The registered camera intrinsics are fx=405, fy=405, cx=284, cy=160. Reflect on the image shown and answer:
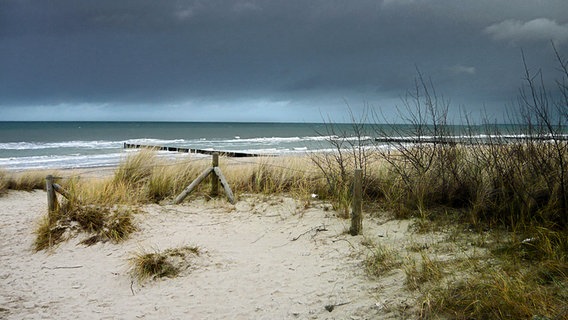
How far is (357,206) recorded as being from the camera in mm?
6188

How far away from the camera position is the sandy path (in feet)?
15.5

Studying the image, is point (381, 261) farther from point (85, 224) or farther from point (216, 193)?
point (85, 224)

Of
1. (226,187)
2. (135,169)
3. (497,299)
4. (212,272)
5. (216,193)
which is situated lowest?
(212,272)

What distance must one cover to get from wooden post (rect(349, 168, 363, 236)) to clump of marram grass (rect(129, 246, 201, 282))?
246cm

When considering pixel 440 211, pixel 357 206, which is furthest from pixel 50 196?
pixel 440 211

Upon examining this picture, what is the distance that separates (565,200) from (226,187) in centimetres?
604

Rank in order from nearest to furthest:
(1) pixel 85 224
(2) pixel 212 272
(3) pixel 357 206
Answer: (2) pixel 212 272 < (3) pixel 357 206 < (1) pixel 85 224

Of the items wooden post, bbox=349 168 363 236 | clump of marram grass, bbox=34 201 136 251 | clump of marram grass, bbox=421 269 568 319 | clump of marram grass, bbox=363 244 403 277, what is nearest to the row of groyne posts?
wooden post, bbox=349 168 363 236

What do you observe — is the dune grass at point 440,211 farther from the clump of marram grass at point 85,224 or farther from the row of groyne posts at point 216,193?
the row of groyne posts at point 216,193

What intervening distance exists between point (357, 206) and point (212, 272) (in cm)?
235

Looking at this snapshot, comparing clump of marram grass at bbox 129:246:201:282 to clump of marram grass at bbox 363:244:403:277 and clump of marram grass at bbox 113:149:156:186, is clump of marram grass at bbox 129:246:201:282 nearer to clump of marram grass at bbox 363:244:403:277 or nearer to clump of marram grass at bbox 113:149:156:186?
clump of marram grass at bbox 363:244:403:277

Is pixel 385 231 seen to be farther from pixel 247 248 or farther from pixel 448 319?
pixel 448 319

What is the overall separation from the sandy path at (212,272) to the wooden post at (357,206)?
223mm

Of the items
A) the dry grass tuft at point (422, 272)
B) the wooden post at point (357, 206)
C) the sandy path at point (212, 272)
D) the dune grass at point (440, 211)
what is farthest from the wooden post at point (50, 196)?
the dry grass tuft at point (422, 272)
